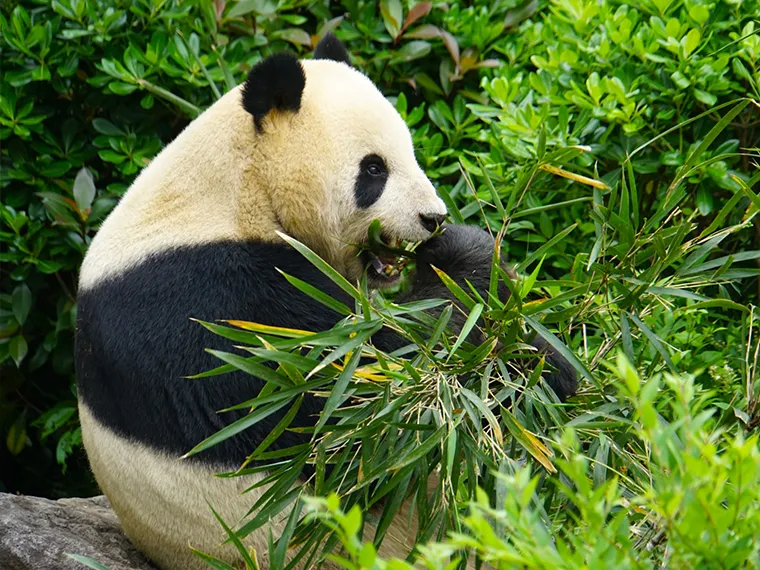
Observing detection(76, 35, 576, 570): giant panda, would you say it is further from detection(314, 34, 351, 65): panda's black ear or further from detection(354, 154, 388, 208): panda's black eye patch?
detection(314, 34, 351, 65): panda's black ear

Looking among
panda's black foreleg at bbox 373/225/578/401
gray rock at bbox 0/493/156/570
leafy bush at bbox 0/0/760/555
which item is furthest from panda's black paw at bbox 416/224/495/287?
gray rock at bbox 0/493/156/570

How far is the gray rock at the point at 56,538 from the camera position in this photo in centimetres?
249

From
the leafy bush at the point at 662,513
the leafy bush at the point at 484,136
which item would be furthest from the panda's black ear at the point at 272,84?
the leafy bush at the point at 662,513

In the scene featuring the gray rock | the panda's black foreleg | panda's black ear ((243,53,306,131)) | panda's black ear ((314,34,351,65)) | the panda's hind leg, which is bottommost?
the gray rock

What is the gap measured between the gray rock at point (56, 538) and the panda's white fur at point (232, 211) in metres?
0.09

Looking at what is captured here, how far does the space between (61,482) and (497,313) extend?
9.64 ft

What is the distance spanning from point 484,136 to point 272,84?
1.11m

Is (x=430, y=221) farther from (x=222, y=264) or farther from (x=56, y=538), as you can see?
(x=56, y=538)

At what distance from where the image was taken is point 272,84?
2598 millimetres

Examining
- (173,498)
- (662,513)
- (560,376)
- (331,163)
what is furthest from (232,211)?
(662,513)

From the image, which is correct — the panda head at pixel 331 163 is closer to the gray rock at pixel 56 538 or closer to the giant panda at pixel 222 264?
the giant panda at pixel 222 264

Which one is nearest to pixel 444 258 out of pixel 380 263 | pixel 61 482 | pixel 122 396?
pixel 380 263

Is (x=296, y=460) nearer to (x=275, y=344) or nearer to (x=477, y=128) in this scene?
(x=275, y=344)

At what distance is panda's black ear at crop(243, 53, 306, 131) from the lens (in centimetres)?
259
